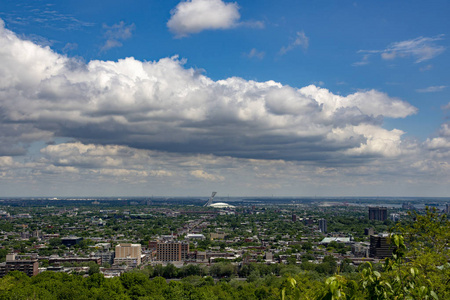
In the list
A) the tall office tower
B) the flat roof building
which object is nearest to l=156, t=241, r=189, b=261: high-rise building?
the tall office tower

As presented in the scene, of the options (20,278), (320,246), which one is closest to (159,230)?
(320,246)

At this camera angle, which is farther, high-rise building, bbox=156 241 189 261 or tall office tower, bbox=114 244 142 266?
high-rise building, bbox=156 241 189 261

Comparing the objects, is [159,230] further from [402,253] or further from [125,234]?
[402,253]

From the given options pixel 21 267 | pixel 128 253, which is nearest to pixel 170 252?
pixel 128 253

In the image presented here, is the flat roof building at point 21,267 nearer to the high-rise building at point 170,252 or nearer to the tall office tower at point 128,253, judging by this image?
the tall office tower at point 128,253

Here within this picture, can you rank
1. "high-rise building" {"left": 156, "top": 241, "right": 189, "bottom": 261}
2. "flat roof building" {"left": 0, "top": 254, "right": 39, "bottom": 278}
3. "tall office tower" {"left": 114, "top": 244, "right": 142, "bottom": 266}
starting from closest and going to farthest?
"flat roof building" {"left": 0, "top": 254, "right": 39, "bottom": 278}, "tall office tower" {"left": 114, "top": 244, "right": 142, "bottom": 266}, "high-rise building" {"left": 156, "top": 241, "right": 189, "bottom": 261}

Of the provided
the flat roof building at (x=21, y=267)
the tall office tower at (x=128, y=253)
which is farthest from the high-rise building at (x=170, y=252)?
the flat roof building at (x=21, y=267)

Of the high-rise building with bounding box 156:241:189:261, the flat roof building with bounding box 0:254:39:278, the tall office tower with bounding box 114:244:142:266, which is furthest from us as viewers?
the high-rise building with bounding box 156:241:189:261

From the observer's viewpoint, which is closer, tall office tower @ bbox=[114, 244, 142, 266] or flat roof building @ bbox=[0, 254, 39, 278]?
flat roof building @ bbox=[0, 254, 39, 278]

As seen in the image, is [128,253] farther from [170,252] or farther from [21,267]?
[21,267]

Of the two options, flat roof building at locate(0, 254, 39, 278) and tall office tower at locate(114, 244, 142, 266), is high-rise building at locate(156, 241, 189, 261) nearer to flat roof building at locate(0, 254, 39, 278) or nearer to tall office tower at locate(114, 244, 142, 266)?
tall office tower at locate(114, 244, 142, 266)

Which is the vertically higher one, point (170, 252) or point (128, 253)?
point (128, 253)
